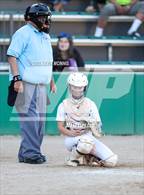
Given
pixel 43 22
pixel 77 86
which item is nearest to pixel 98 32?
pixel 43 22

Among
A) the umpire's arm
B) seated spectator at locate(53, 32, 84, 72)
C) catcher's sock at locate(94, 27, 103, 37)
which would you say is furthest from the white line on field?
catcher's sock at locate(94, 27, 103, 37)

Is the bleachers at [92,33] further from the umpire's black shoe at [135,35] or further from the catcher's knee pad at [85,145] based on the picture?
the catcher's knee pad at [85,145]

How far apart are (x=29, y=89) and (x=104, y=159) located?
4.11ft

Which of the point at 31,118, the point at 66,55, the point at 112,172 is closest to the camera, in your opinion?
the point at 112,172

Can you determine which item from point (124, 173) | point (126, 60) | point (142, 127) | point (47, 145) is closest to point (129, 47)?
point (126, 60)

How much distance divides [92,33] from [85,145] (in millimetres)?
7377

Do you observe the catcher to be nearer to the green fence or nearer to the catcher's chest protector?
the catcher's chest protector

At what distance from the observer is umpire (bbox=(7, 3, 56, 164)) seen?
8.84m

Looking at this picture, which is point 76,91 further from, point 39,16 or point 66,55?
point 66,55

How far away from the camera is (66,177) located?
7738mm

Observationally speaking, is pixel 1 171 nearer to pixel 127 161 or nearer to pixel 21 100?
pixel 21 100

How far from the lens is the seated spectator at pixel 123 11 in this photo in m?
15.0

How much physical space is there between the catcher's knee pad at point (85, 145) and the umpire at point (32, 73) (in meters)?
0.58

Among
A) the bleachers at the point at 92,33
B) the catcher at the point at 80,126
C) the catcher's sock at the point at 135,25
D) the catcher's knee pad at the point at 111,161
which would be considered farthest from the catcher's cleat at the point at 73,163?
the catcher's sock at the point at 135,25
